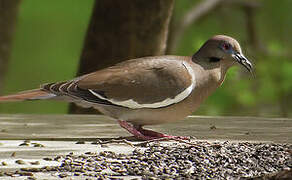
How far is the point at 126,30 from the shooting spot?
694cm

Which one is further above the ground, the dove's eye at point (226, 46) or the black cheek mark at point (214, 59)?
the dove's eye at point (226, 46)

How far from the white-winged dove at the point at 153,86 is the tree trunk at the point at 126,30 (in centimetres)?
195

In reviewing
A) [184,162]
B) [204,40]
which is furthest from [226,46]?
[204,40]

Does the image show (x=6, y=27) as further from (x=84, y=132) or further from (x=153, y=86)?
(x=153, y=86)

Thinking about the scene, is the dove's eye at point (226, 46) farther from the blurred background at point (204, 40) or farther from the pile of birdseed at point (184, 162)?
the blurred background at point (204, 40)

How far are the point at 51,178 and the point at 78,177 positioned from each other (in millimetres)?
154

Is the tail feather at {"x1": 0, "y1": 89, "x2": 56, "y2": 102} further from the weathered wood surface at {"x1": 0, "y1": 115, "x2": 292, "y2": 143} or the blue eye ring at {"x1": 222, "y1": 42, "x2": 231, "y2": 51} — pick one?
the blue eye ring at {"x1": 222, "y1": 42, "x2": 231, "y2": 51}

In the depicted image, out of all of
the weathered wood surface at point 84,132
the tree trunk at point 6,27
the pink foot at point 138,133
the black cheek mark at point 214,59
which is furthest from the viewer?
the tree trunk at point 6,27

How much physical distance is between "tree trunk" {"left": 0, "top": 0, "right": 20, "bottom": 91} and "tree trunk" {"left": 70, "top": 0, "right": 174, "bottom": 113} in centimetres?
256

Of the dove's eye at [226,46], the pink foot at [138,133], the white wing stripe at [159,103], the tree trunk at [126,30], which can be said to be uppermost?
the tree trunk at [126,30]

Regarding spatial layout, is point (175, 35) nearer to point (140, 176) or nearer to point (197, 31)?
point (197, 31)

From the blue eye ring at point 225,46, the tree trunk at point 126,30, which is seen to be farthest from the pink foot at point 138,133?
the tree trunk at point 126,30

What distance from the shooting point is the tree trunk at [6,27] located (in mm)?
9281

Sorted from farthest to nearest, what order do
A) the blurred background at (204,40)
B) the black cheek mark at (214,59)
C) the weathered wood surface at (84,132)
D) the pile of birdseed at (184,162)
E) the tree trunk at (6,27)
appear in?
the blurred background at (204,40)
the tree trunk at (6,27)
the black cheek mark at (214,59)
the weathered wood surface at (84,132)
the pile of birdseed at (184,162)
